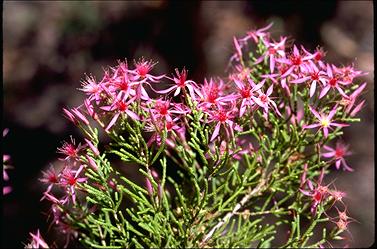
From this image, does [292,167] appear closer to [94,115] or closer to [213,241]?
[213,241]

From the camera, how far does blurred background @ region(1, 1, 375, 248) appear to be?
2.32 m

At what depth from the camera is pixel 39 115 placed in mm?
2395

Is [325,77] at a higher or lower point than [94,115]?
higher

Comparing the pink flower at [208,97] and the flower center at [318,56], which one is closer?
the pink flower at [208,97]

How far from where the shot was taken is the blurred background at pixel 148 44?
2.32m

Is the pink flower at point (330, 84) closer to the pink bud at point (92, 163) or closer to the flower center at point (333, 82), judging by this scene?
the flower center at point (333, 82)

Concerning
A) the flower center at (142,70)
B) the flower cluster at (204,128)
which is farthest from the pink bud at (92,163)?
the flower center at (142,70)

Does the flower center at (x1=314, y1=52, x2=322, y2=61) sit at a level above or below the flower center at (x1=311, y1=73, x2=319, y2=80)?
above

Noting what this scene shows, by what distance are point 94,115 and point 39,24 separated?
182 centimetres

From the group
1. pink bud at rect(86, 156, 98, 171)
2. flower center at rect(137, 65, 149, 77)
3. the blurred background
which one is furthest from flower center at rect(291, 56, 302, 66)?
the blurred background

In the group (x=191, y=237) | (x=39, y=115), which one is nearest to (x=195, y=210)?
(x=191, y=237)

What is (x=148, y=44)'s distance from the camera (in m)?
2.31

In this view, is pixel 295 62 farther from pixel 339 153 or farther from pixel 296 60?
pixel 339 153

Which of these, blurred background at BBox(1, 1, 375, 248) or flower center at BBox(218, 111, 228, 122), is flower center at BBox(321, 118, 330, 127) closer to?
flower center at BBox(218, 111, 228, 122)
